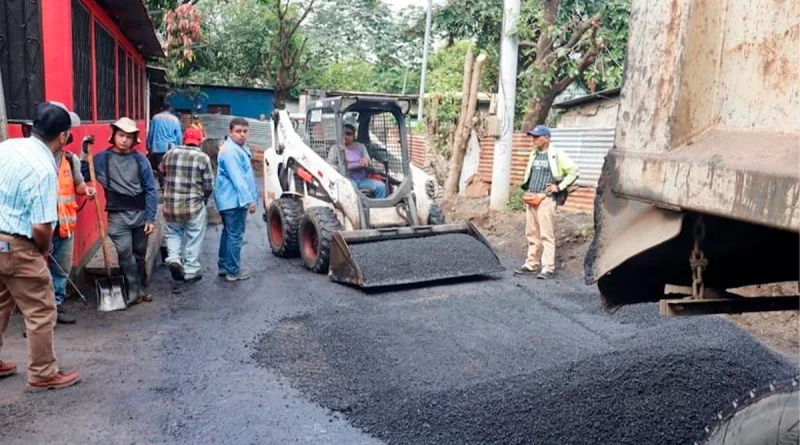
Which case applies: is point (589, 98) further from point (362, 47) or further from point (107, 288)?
point (362, 47)

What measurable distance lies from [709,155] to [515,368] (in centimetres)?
324

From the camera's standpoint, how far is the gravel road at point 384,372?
3689 millimetres

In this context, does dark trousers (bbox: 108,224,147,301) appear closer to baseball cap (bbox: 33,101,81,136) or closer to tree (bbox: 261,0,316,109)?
baseball cap (bbox: 33,101,81,136)

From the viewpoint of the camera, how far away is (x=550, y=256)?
7.97 metres

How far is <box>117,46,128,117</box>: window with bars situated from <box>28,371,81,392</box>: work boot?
752 cm

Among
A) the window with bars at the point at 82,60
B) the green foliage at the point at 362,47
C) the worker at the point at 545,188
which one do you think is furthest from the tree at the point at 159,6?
the green foliage at the point at 362,47

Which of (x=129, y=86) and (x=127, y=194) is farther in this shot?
(x=129, y=86)

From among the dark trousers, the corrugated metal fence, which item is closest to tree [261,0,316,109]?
the corrugated metal fence

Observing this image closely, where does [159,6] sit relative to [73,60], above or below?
above

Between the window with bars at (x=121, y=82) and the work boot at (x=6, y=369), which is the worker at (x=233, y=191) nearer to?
the work boot at (x=6, y=369)

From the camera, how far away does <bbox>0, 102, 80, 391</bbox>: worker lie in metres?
3.96

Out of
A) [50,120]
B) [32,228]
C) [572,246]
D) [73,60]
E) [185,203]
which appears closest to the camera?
[32,228]

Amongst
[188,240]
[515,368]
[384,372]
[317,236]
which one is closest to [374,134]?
[317,236]

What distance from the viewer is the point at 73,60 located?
22.6ft
